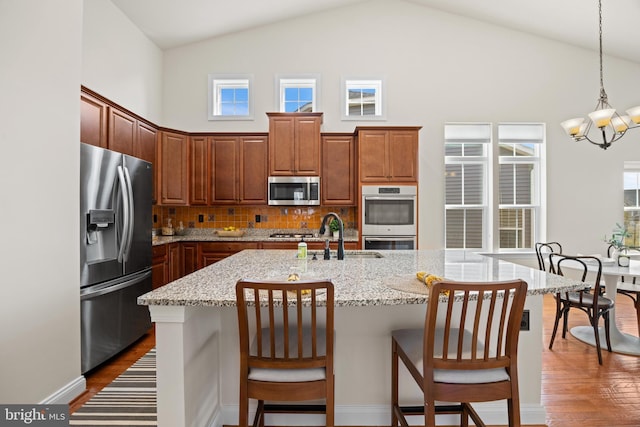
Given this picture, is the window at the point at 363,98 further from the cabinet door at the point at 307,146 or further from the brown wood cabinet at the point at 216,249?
the brown wood cabinet at the point at 216,249

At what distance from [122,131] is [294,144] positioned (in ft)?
6.80

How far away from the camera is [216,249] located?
453cm

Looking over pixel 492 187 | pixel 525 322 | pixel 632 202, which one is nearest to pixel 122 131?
pixel 525 322

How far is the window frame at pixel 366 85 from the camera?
5090 mm

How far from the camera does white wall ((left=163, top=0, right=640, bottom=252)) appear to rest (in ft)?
16.7

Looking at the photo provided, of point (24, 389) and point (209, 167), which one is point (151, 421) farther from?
point (209, 167)

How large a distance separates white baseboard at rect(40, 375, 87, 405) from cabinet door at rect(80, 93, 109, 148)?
1.93m

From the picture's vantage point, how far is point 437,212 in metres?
5.14

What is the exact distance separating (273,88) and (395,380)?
14.7 ft

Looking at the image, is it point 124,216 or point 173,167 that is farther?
point 173,167

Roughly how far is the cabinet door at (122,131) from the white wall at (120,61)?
462mm

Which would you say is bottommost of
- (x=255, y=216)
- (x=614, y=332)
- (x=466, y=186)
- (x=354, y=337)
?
(x=614, y=332)

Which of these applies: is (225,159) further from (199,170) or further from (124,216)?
(124,216)

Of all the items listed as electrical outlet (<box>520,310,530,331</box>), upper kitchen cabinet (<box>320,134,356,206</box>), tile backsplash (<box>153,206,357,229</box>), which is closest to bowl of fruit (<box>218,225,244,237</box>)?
tile backsplash (<box>153,206,357,229</box>)
